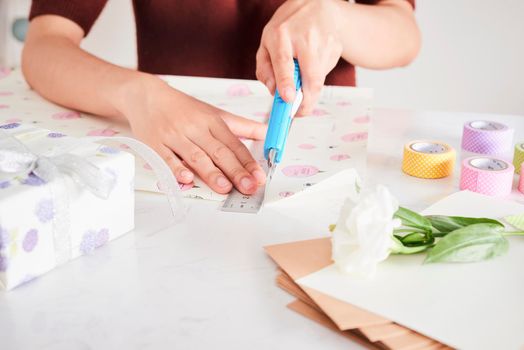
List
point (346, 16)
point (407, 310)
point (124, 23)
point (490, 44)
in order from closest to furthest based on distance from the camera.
Answer: 1. point (407, 310)
2. point (346, 16)
3. point (490, 44)
4. point (124, 23)

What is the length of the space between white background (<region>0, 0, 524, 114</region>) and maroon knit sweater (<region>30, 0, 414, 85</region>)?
0.78 meters

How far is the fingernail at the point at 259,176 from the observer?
2.51ft

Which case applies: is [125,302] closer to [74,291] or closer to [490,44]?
[74,291]

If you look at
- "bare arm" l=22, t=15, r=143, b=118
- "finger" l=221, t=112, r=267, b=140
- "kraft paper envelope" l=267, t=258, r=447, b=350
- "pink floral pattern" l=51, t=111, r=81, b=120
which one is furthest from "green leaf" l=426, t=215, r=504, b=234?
"pink floral pattern" l=51, t=111, r=81, b=120

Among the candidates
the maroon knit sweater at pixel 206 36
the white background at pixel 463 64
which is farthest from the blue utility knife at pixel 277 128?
the white background at pixel 463 64

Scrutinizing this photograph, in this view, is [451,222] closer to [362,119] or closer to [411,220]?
[411,220]

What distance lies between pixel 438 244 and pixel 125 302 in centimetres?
26

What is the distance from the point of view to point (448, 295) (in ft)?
1.68

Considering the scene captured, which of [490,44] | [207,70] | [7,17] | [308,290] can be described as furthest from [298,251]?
[7,17]

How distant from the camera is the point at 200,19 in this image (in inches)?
51.3

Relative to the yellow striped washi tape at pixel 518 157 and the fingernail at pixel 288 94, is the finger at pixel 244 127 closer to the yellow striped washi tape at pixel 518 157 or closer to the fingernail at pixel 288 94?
the fingernail at pixel 288 94

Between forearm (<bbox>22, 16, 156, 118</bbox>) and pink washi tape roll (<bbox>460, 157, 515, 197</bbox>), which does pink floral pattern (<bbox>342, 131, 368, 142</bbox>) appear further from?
forearm (<bbox>22, 16, 156, 118</bbox>)

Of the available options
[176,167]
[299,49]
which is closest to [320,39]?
[299,49]

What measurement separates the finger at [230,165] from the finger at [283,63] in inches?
3.8
